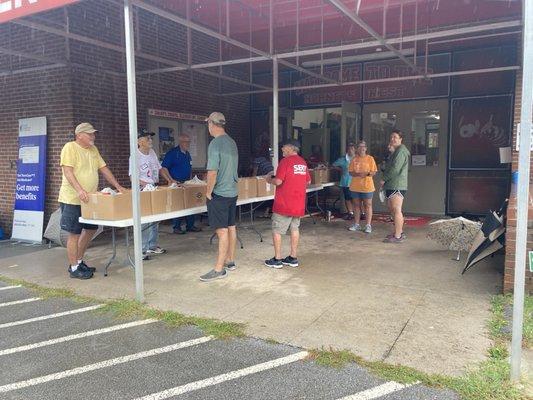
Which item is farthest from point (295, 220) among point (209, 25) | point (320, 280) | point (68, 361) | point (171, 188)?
point (209, 25)

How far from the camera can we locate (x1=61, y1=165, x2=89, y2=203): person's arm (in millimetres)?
5027

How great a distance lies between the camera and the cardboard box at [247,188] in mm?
6694

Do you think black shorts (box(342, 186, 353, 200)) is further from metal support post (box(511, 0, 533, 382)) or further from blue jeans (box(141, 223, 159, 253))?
metal support post (box(511, 0, 533, 382))

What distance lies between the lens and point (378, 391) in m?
2.89

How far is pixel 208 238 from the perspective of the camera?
7.71 metres

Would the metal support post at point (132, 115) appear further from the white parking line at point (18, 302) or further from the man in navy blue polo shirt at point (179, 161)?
the man in navy blue polo shirt at point (179, 161)

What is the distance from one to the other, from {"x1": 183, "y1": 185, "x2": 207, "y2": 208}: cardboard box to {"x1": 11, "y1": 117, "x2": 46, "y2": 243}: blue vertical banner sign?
3273 millimetres

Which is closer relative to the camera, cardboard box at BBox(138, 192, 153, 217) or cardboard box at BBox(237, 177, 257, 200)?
cardboard box at BBox(138, 192, 153, 217)

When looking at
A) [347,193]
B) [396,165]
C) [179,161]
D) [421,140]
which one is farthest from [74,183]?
[421,140]

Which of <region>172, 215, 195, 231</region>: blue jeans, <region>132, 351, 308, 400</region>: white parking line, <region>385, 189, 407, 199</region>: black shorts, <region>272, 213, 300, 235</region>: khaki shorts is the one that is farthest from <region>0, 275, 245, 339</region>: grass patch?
<region>385, 189, 407, 199</region>: black shorts

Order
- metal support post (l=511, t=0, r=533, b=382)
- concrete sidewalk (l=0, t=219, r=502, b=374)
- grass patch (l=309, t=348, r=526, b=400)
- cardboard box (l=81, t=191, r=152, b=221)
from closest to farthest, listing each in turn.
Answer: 1. metal support post (l=511, t=0, r=533, b=382)
2. grass patch (l=309, t=348, r=526, b=400)
3. concrete sidewalk (l=0, t=219, r=502, b=374)
4. cardboard box (l=81, t=191, r=152, b=221)

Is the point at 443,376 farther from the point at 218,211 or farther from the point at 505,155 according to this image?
the point at 505,155

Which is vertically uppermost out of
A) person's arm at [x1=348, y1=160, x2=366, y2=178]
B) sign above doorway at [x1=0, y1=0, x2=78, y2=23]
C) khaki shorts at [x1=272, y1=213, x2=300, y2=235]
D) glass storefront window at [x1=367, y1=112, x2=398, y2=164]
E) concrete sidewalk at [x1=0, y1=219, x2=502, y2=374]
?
sign above doorway at [x1=0, y1=0, x2=78, y2=23]

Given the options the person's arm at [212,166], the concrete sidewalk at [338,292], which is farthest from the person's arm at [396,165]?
the person's arm at [212,166]
